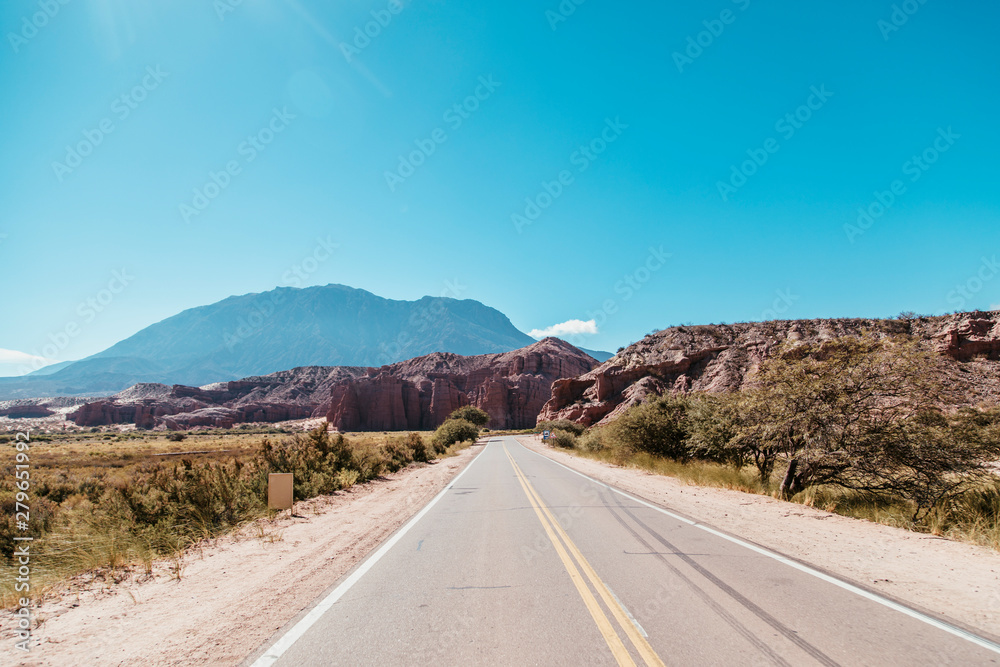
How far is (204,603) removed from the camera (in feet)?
17.1

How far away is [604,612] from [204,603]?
173 inches

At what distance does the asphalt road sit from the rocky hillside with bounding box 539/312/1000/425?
4018cm

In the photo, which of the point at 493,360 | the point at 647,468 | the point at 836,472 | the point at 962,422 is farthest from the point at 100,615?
the point at 493,360

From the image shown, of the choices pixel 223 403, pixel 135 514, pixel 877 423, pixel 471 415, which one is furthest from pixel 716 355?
pixel 223 403

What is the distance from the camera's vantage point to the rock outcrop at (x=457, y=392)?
368 ft

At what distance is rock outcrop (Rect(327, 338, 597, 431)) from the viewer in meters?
A: 112

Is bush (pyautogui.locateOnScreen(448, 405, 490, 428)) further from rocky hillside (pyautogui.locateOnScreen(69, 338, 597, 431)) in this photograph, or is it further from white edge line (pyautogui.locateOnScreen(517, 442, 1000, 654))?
white edge line (pyautogui.locateOnScreen(517, 442, 1000, 654))

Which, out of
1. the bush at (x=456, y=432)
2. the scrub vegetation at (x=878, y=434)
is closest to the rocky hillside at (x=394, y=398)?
the bush at (x=456, y=432)

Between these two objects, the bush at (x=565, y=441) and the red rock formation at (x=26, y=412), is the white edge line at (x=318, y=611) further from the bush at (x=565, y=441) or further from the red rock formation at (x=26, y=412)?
the red rock formation at (x=26, y=412)

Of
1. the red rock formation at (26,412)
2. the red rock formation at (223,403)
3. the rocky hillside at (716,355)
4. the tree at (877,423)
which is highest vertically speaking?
the rocky hillside at (716,355)

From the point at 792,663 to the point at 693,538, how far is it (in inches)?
171

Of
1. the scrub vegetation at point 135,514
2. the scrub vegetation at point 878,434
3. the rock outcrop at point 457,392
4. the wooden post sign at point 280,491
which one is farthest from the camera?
the rock outcrop at point 457,392

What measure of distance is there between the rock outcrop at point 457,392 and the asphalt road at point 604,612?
104343mm

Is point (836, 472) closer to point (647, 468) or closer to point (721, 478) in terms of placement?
point (721, 478)
